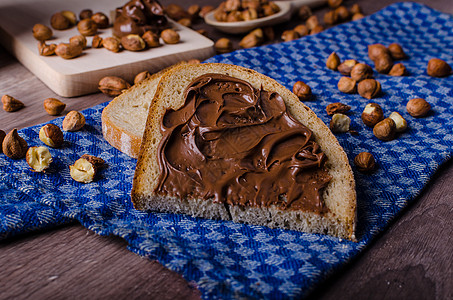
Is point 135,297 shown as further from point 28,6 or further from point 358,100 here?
point 28,6

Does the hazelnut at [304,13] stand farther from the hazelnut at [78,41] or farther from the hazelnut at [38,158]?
the hazelnut at [38,158]

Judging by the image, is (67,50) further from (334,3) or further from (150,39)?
(334,3)

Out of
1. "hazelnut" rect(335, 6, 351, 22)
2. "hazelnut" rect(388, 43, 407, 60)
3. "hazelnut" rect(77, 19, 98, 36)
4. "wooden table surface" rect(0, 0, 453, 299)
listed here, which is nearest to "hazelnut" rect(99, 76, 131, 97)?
"hazelnut" rect(77, 19, 98, 36)

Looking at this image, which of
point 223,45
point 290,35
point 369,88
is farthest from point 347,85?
point 223,45

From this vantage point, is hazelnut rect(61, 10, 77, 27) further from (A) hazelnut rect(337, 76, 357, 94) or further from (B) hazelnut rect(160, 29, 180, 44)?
(A) hazelnut rect(337, 76, 357, 94)

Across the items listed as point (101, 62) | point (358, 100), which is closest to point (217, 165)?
point (358, 100)

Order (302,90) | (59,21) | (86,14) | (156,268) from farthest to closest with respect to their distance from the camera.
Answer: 1. (86,14)
2. (59,21)
3. (302,90)
4. (156,268)
